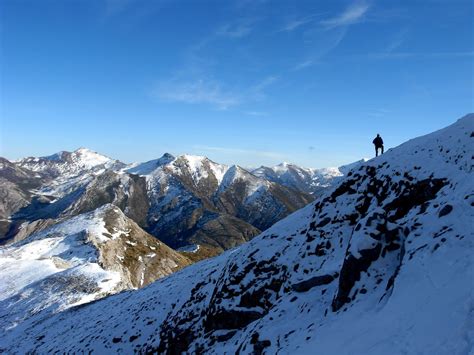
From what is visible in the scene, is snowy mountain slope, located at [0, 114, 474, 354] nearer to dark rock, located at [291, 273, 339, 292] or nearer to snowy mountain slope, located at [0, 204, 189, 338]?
dark rock, located at [291, 273, 339, 292]

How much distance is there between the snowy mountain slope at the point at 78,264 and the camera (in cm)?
6688

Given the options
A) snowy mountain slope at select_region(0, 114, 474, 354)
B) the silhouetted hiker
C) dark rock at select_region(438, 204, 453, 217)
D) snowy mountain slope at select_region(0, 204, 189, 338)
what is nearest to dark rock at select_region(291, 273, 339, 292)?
snowy mountain slope at select_region(0, 114, 474, 354)

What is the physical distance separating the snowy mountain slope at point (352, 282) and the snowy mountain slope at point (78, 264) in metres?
26.2

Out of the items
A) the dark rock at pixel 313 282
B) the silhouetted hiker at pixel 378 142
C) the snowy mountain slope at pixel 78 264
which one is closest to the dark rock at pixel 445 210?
the dark rock at pixel 313 282

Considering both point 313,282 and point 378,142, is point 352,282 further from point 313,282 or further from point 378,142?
point 378,142

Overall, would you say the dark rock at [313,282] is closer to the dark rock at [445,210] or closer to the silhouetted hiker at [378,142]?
the dark rock at [445,210]

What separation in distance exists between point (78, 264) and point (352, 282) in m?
87.8

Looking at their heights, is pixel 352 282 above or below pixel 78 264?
below

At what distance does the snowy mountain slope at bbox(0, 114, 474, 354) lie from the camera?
15758mm

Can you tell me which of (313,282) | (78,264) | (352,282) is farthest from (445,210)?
(78,264)

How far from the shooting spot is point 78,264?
9381 centimetres

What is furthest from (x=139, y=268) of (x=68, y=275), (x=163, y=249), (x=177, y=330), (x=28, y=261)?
(x=177, y=330)

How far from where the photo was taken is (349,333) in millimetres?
17328

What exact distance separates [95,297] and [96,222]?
62.9 m
